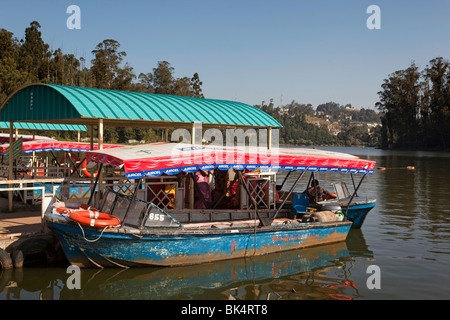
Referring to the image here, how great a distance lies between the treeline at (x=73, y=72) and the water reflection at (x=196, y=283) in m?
42.8

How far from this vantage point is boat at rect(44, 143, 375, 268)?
10.7 metres

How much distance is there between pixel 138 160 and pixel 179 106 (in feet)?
18.8

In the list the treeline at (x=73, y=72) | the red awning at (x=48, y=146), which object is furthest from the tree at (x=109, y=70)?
the red awning at (x=48, y=146)

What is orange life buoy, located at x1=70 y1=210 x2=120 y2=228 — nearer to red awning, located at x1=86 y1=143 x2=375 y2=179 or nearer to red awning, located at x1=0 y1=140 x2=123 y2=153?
red awning, located at x1=86 y1=143 x2=375 y2=179

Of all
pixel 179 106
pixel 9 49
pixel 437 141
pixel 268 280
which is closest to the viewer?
pixel 268 280

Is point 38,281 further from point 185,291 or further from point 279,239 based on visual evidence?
point 279,239

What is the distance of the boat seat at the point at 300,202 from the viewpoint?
15.0 m

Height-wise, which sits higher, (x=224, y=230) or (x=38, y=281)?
(x=224, y=230)

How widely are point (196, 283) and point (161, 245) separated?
1.29m

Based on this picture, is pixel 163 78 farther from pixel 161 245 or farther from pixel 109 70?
pixel 161 245

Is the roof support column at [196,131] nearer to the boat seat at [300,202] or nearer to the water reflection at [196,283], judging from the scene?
the boat seat at [300,202]

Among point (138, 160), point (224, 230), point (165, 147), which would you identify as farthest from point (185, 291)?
point (165, 147)

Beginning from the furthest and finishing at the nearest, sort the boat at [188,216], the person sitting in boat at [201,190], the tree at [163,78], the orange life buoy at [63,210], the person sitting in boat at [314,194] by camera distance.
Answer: the tree at [163,78]
the person sitting in boat at [314,194]
the person sitting in boat at [201,190]
the orange life buoy at [63,210]
the boat at [188,216]

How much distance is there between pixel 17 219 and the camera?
45.3 ft
